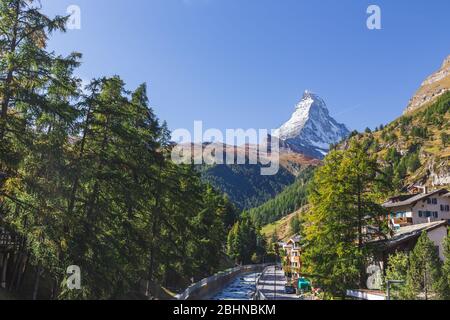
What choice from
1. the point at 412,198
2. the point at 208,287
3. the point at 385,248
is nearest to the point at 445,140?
the point at 412,198

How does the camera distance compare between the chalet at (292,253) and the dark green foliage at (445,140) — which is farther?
the dark green foliage at (445,140)

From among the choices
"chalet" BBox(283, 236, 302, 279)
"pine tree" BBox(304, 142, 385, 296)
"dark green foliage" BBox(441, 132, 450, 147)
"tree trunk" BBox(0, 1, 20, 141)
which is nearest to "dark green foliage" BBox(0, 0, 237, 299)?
"tree trunk" BBox(0, 1, 20, 141)

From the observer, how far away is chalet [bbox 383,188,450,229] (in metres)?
67.7

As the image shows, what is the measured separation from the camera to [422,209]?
6919 cm

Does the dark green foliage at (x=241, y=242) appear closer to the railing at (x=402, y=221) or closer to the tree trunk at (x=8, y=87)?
the railing at (x=402, y=221)

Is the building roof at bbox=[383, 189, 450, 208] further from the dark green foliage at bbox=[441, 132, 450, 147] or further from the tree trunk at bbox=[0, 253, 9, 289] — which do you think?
the dark green foliage at bbox=[441, 132, 450, 147]

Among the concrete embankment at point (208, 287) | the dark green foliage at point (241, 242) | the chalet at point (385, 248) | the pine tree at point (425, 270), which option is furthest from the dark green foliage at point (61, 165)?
the dark green foliage at point (241, 242)

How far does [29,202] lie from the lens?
1575 cm

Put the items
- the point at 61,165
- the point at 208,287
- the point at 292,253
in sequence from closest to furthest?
the point at 61,165
the point at 208,287
the point at 292,253

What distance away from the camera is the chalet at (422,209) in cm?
6769

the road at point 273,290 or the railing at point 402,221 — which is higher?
the railing at point 402,221

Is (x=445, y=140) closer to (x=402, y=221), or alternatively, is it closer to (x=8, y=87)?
(x=402, y=221)
